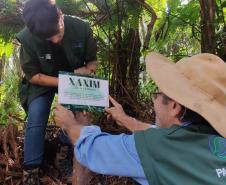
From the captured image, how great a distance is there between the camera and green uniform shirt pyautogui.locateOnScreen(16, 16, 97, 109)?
3.51 m

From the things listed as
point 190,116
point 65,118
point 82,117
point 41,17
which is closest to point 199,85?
point 190,116

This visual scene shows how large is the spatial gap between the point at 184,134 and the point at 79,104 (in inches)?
37.6

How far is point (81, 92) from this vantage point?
9.10 ft

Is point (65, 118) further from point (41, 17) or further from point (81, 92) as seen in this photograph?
point (41, 17)

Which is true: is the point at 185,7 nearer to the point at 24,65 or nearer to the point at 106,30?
the point at 106,30

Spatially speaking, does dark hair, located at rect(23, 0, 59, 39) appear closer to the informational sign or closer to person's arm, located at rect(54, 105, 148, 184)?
the informational sign

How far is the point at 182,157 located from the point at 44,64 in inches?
77.2

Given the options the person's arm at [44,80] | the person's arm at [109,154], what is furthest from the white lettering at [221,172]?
the person's arm at [44,80]

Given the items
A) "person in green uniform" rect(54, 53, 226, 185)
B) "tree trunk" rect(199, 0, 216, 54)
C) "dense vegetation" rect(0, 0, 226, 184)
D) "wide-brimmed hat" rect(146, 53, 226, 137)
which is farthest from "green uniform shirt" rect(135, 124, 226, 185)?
"dense vegetation" rect(0, 0, 226, 184)

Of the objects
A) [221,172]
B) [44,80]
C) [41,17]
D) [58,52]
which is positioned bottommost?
[221,172]

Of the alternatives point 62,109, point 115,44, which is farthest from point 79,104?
point 115,44

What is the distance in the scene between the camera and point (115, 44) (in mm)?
4258

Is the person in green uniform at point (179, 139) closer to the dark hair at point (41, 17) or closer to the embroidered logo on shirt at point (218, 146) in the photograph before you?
the embroidered logo on shirt at point (218, 146)

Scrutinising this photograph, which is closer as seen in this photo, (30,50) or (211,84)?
(211,84)
